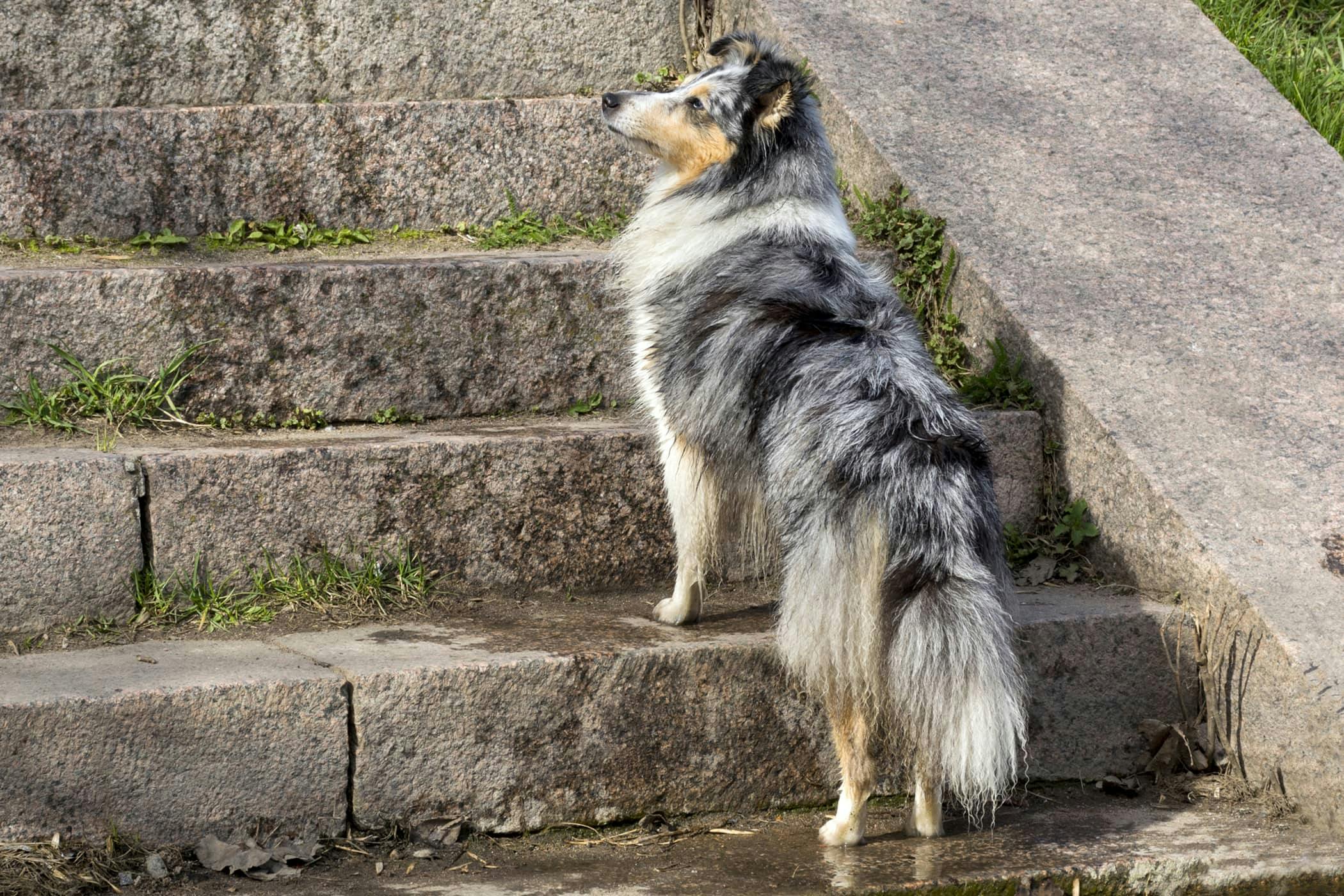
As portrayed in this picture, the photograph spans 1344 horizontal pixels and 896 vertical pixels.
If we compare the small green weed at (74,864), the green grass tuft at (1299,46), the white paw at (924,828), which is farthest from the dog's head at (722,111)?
the green grass tuft at (1299,46)

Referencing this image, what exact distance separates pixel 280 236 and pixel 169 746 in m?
1.92

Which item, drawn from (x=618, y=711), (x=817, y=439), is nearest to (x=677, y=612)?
(x=618, y=711)

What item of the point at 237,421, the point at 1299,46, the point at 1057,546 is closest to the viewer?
the point at 237,421

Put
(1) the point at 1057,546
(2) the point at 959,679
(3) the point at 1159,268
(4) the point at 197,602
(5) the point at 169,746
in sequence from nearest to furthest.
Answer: (2) the point at 959,679 → (5) the point at 169,746 → (4) the point at 197,602 → (1) the point at 1057,546 → (3) the point at 1159,268

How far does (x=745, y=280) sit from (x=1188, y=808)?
→ 1694 mm

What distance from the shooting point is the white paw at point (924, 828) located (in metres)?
3.11

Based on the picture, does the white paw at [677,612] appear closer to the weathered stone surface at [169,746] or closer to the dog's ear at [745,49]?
the weathered stone surface at [169,746]

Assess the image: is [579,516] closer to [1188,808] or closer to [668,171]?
[668,171]

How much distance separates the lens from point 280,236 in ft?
13.9

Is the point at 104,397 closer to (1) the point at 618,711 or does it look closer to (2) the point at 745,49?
(1) the point at 618,711

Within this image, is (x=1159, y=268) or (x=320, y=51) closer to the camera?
(x=1159, y=268)

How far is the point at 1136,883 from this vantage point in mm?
2949

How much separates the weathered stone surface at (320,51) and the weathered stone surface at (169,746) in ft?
7.38

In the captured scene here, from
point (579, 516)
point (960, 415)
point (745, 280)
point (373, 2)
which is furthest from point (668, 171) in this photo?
point (373, 2)
